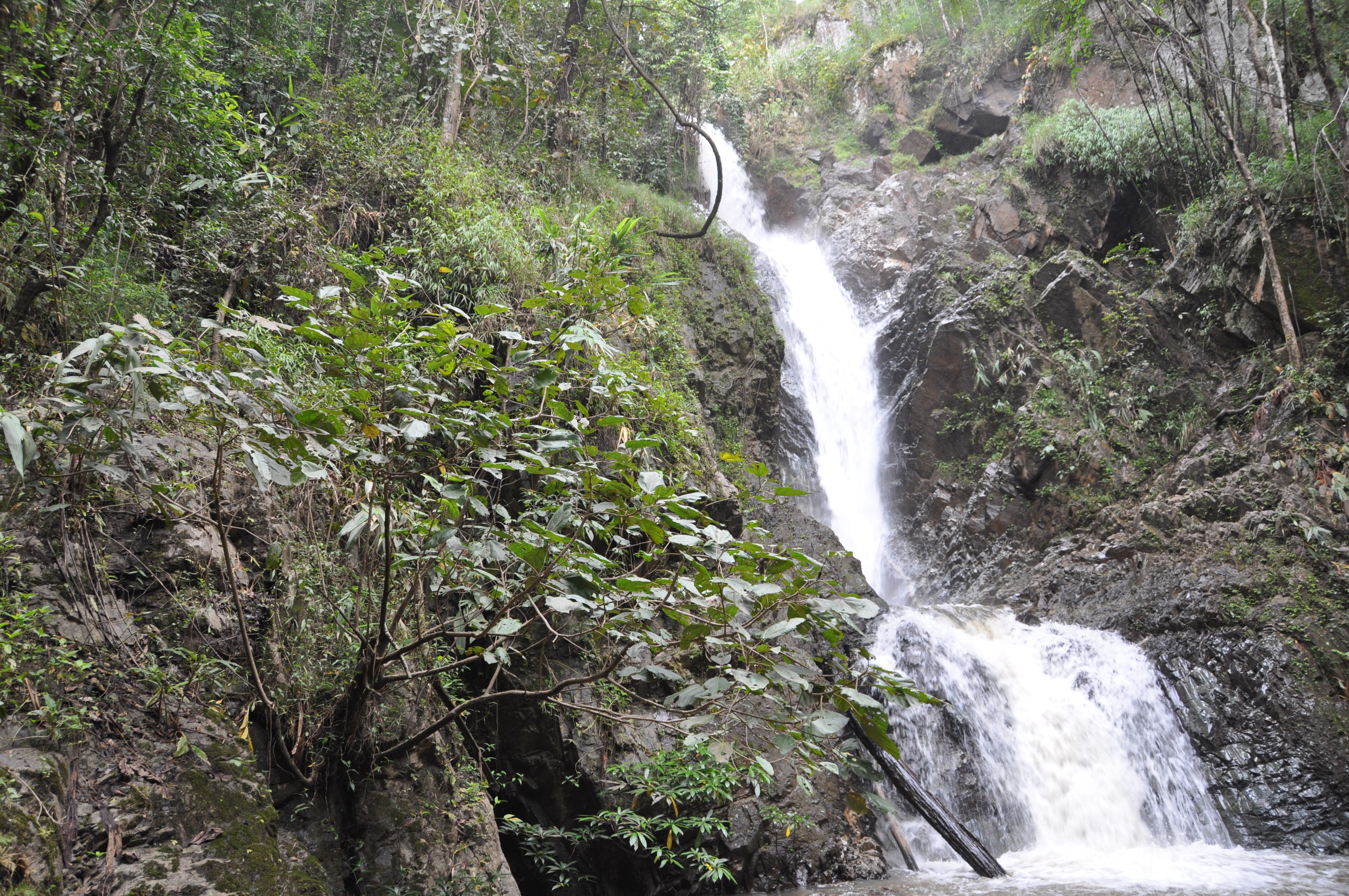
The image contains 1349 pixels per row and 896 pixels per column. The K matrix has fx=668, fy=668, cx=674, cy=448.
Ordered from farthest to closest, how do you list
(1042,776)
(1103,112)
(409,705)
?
(1103,112), (1042,776), (409,705)

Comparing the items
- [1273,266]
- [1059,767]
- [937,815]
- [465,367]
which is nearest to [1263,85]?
[1273,266]

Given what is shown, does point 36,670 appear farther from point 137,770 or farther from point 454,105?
point 454,105

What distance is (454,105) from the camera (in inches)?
321

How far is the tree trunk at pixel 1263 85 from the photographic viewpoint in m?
8.96

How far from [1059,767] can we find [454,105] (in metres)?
10.0

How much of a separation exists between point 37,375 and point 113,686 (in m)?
1.96

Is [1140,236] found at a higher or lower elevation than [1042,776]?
higher

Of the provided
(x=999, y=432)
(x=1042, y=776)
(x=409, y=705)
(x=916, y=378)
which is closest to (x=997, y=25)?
(x=916, y=378)

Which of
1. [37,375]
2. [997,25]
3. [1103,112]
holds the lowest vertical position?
[37,375]

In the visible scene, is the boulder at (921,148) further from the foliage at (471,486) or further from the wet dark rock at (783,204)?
the foliage at (471,486)

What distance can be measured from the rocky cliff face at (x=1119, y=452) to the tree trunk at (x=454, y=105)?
699cm

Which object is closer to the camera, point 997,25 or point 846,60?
point 997,25

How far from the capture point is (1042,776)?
264 inches

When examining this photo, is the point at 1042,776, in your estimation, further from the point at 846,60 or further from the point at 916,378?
the point at 846,60
